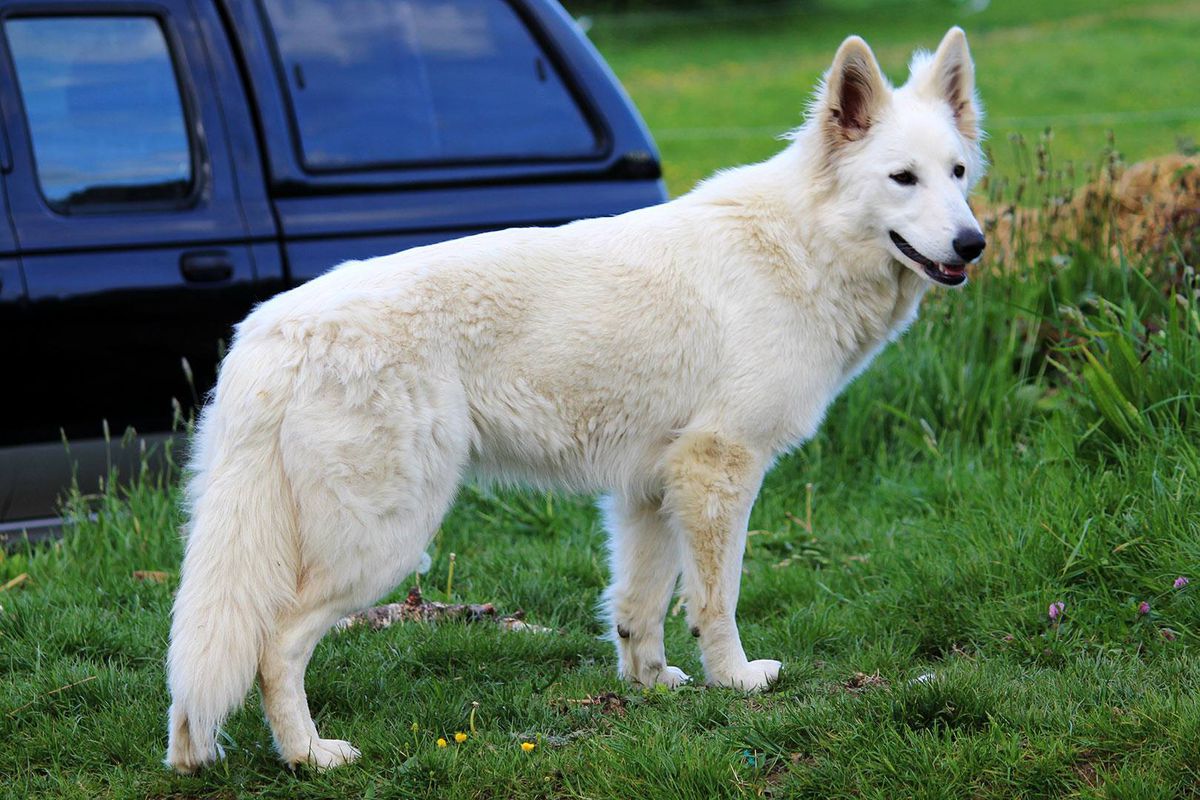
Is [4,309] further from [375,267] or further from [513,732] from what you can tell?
[513,732]

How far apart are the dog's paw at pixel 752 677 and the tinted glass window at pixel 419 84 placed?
2355mm

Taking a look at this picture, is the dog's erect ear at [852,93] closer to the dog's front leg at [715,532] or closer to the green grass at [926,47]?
the dog's front leg at [715,532]

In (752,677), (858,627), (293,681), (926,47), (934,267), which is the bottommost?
(926,47)

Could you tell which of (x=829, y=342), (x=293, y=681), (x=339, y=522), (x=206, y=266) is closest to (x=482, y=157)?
(x=206, y=266)

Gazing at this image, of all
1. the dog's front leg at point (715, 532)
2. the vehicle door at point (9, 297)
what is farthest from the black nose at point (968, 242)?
the vehicle door at point (9, 297)

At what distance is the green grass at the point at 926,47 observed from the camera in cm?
1733

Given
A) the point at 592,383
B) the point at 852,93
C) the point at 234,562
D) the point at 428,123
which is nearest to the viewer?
the point at 234,562

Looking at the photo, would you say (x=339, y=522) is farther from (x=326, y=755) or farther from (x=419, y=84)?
(x=419, y=84)

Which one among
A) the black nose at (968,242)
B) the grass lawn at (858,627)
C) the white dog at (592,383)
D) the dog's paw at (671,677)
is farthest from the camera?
the dog's paw at (671,677)

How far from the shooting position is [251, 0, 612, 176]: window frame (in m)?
4.99

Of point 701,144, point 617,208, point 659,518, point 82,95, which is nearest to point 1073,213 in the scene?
point 617,208

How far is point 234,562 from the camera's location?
10.7 ft

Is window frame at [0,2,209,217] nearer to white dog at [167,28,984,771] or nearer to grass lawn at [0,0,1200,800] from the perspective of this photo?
grass lawn at [0,0,1200,800]

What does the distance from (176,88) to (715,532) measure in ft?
8.81
